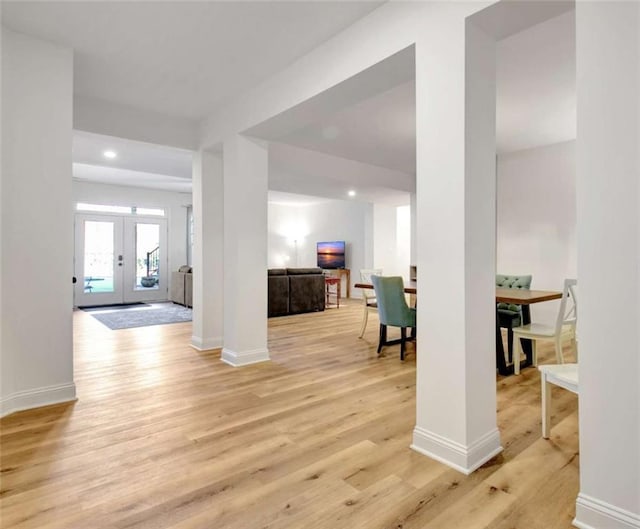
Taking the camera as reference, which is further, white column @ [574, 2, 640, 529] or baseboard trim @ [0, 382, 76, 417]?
baseboard trim @ [0, 382, 76, 417]

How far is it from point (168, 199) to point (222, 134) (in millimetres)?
6303

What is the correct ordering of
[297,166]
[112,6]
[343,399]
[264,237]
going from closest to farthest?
[112,6], [343,399], [264,237], [297,166]

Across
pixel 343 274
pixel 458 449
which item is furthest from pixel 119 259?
pixel 458 449

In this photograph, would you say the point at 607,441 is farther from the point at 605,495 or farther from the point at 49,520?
the point at 49,520

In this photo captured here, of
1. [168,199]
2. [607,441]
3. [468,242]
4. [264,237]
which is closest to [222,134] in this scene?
[264,237]

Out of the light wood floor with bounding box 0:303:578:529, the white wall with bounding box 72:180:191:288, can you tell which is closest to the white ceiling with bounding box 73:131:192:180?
the white wall with bounding box 72:180:191:288

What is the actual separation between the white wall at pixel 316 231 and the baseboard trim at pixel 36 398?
7.73 metres

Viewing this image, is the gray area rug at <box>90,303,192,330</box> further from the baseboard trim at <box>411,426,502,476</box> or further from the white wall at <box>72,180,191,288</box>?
the baseboard trim at <box>411,426,502,476</box>

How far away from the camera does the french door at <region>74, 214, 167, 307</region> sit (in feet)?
27.6

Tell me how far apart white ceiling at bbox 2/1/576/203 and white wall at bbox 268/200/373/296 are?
486 cm

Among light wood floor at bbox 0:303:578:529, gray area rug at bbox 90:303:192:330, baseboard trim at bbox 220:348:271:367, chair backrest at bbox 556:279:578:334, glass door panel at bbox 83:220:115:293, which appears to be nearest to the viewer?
light wood floor at bbox 0:303:578:529

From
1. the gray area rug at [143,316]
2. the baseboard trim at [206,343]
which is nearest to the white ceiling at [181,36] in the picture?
the baseboard trim at [206,343]

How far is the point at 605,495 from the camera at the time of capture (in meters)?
1.40

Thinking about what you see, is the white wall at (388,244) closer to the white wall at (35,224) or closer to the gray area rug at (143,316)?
the gray area rug at (143,316)
